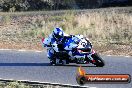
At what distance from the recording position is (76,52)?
13414mm

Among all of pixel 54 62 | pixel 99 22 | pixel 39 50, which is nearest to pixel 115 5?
pixel 99 22

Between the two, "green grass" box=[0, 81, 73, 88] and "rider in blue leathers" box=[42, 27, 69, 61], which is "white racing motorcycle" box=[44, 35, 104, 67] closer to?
"rider in blue leathers" box=[42, 27, 69, 61]

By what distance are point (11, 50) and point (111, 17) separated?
442 inches

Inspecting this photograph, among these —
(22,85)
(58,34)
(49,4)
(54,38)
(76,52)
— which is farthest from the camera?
(49,4)

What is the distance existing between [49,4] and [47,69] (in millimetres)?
25616

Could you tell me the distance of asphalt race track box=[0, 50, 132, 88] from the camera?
41.4 ft

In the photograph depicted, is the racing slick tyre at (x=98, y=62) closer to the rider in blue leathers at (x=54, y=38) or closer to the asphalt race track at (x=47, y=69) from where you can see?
the asphalt race track at (x=47, y=69)

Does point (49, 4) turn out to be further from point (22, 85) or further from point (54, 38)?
point (22, 85)

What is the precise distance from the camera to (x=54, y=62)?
14.2 metres

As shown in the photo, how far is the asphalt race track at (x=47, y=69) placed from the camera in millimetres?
12634

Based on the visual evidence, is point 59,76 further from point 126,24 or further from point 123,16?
point 123,16

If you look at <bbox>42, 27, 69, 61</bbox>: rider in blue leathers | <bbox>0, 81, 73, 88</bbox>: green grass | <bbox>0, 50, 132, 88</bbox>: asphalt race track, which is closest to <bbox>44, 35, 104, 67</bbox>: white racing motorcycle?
<bbox>42, 27, 69, 61</bbox>: rider in blue leathers

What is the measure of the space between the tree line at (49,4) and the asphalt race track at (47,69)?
2134cm

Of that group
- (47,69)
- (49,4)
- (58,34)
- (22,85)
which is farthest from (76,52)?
(49,4)
